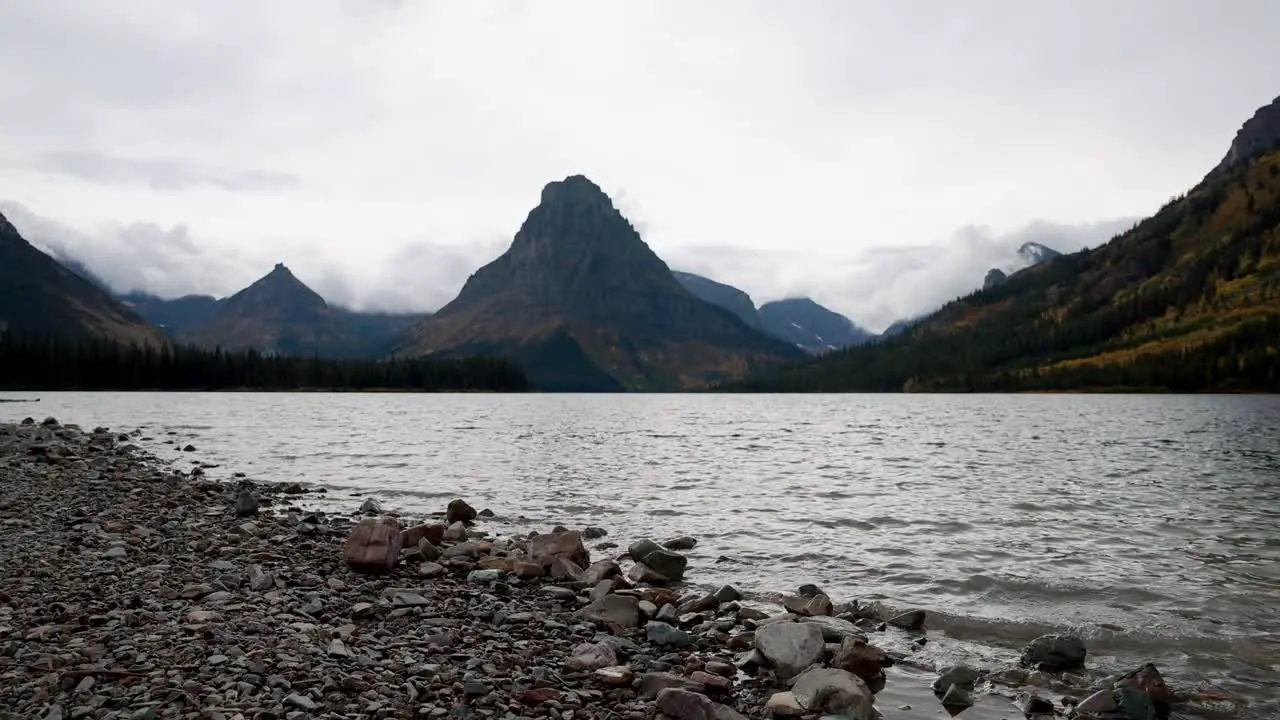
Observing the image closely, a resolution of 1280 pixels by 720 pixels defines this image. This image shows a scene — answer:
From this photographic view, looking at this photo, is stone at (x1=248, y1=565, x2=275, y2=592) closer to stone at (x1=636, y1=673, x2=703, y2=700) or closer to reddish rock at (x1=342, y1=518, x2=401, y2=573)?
reddish rock at (x1=342, y1=518, x2=401, y2=573)

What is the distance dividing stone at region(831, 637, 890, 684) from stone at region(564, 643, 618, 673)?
396 centimetres

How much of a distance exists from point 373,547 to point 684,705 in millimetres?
11299

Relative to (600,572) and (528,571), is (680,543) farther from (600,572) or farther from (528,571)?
(528,571)

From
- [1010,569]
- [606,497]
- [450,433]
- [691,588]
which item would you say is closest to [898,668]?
[691,588]

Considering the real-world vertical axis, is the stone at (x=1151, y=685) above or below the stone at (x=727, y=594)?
above

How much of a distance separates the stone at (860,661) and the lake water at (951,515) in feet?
6.97

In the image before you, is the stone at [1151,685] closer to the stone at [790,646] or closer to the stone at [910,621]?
the stone at [910,621]

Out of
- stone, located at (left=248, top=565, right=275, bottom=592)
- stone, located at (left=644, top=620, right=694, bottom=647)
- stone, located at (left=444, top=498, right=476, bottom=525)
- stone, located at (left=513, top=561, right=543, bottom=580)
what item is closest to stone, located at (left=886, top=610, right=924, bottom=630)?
stone, located at (left=644, top=620, right=694, bottom=647)

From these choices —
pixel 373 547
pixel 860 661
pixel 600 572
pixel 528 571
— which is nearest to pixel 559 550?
pixel 528 571

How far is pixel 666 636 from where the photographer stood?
1401 cm

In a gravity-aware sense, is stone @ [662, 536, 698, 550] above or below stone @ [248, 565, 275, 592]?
below

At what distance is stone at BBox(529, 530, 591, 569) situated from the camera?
19875mm

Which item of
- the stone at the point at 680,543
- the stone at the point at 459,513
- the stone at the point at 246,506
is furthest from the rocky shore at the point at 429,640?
the stone at the point at 459,513

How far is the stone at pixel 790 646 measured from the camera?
12438 millimetres
